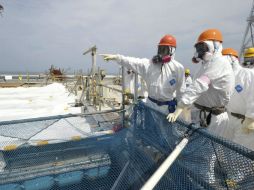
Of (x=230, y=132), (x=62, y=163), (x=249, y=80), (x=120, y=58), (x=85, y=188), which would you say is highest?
(x=120, y=58)

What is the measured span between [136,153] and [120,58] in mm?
1941

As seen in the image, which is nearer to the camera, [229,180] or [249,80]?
[229,180]

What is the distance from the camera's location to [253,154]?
5.27 feet

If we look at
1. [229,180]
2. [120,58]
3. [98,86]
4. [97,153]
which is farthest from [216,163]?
[98,86]

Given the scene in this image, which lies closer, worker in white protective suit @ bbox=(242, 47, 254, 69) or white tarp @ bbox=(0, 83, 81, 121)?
worker in white protective suit @ bbox=(242, 47, 254, 69)

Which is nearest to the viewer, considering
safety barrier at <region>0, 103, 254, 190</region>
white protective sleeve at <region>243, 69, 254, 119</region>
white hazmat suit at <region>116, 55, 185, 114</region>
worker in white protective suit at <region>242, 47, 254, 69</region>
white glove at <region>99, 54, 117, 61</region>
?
safety barrier at <region>0, 103, 254, 190</region>

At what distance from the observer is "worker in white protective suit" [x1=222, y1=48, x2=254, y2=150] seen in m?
3.24

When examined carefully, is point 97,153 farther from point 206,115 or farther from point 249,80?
point 249,80

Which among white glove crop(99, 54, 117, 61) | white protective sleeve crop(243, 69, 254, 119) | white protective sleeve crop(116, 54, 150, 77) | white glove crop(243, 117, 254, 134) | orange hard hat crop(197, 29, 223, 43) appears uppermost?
orange hard hat crop(197, 29, 223, 43)

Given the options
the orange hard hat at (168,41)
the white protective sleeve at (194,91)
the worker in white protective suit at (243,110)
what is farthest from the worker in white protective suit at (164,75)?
the white protective sleeve at (194,91)

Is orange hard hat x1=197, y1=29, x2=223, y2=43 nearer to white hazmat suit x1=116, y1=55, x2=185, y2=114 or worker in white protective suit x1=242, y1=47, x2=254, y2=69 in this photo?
worker in white protective suit x1=242, y1=47, x2=254, y2=69

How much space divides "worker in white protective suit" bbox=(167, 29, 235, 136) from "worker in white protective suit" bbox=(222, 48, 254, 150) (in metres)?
0.14

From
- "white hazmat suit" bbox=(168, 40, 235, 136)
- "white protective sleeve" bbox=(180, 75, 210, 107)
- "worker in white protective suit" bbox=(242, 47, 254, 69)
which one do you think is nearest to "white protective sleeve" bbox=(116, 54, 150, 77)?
"white hazmat suit" bbox=(168, 40, 235, 136)

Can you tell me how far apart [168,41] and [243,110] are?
1.74 m
